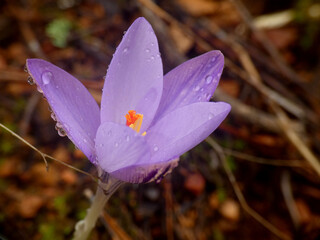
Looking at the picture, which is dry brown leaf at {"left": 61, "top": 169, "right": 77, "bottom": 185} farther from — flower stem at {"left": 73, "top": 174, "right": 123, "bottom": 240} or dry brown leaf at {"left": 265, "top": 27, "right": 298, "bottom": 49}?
dry brown leaf at {"left": 265, "top": 27, "right": 298, "bottom": 49}

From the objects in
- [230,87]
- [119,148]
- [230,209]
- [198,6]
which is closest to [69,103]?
[119,148]

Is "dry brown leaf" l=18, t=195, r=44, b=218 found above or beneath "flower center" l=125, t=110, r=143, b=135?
beneath

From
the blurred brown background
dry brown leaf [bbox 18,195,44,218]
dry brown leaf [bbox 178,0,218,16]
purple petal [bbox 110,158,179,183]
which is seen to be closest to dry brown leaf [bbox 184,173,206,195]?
the blurred brown background

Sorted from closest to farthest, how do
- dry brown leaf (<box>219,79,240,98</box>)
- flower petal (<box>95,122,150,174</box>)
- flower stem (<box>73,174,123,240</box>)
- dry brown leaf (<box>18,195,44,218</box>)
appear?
flower petal (<box>95,122,150,174</box>), flower stem (<box>73,174,123,240</box>), dry brown leaf (<box>18,195,44,218</box>), dry brown leaf (<box>219,79,240,98</box>)

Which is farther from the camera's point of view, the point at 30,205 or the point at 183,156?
the point at 183,156

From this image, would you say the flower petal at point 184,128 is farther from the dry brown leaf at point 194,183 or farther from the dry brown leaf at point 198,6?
the dry brown leaf at point 198,6

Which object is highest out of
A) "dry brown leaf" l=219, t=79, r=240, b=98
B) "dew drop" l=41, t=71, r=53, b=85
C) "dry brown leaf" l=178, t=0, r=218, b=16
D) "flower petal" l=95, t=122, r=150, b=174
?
"dew drop" l=41, t=71, r=53, b=85

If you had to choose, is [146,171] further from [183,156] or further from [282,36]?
[282,36]
